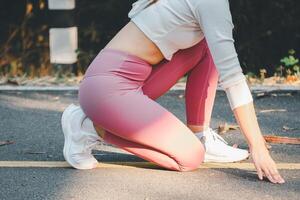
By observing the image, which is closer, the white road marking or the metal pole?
the white road marking

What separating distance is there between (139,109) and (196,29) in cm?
37

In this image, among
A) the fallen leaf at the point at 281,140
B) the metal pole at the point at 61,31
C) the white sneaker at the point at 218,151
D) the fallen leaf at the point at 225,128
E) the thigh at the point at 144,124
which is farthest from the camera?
the metal pole at the point at 61,31

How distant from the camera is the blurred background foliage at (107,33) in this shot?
233 inches

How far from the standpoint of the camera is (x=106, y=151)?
3598mm

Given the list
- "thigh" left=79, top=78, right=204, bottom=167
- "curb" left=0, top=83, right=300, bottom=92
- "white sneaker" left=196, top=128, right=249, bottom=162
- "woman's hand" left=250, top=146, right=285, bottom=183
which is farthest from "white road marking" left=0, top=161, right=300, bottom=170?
"curb" left=0, top=83, right=300, bottom=92

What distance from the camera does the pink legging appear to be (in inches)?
122

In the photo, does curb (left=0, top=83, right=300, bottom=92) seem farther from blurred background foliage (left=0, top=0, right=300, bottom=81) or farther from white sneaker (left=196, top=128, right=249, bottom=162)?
white sneaker (left=196, top=128, right=249, bottom=162)

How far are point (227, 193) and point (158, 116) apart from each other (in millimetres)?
415

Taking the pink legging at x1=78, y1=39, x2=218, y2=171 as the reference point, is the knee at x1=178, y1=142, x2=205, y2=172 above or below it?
below

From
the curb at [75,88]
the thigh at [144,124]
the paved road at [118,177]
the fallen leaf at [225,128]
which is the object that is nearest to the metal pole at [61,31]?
the curb at [75,88]

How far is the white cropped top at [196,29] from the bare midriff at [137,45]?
29mm

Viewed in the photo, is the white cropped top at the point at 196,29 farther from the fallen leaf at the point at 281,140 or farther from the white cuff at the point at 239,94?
the fallen leaf at the point at 281,140

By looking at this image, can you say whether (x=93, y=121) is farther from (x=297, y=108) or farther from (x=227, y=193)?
(x=297, y=108)

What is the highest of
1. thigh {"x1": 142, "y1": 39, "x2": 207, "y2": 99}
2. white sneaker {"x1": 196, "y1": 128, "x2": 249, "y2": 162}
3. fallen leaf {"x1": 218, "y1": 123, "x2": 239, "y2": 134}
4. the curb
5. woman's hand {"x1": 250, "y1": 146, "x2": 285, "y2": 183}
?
thigh {"x1": 142, "y1": 39, "x2": 207, "y2": 99}
